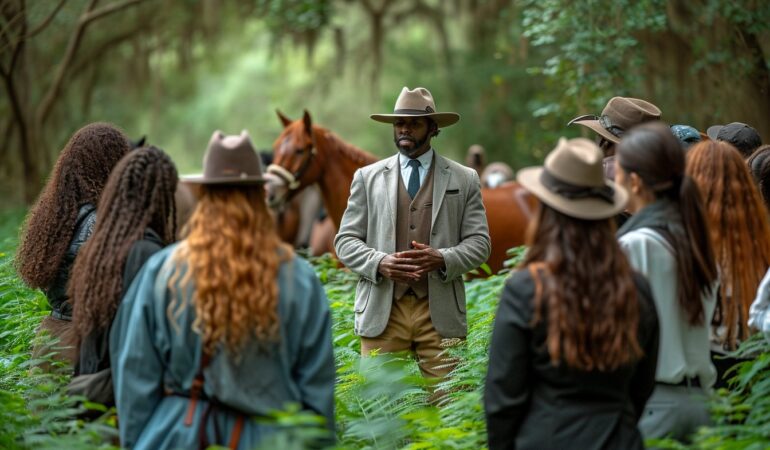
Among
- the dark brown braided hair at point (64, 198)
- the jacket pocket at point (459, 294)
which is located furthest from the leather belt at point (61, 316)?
the jacket pocket at point (459, 294)

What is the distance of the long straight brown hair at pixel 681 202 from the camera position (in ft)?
12.5

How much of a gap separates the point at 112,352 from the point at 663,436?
2.21m

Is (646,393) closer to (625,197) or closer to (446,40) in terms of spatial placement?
(625,197)

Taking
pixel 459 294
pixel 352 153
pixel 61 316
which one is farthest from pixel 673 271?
pixel 352 153

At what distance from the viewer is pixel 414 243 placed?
5.80m

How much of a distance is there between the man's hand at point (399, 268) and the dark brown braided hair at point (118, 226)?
189cm

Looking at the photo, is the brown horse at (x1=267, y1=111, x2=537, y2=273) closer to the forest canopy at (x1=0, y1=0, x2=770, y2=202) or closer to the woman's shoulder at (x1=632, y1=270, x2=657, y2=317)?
the forest canopy at (x1=0, y1=0, x2=770, y2=202)

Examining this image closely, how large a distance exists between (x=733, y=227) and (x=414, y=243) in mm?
1916

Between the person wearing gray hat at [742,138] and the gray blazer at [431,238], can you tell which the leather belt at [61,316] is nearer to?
the gray blazer at [431,238]

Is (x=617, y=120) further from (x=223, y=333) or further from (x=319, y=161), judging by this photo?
(x=319, y=161)

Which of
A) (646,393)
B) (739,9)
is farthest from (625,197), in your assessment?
(739,9)

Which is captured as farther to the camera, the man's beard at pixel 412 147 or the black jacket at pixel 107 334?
the man's beard at pixel 412 147

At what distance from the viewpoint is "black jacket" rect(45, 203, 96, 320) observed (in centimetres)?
494

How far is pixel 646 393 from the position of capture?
365 cm
